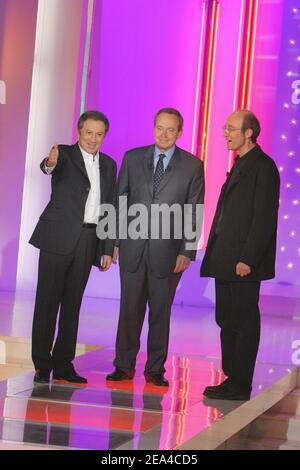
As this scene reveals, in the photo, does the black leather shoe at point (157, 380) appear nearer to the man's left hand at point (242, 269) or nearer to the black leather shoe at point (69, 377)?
the black leather shoe at point (69, 377)

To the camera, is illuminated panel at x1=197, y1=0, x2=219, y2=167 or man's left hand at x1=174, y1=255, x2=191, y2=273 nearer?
man's left hand at x1=174, y1=255, x2=191, y2=273

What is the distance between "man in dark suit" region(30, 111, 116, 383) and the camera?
175 inches

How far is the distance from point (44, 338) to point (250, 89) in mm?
5337

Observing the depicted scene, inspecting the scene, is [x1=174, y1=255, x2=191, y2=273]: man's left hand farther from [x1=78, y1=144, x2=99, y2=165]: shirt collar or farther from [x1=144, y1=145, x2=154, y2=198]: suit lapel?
[x1=78, y1=144, x2=99, y2=165]: shirt collar

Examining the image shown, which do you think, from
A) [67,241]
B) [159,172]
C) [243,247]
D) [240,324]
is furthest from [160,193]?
[240,324]

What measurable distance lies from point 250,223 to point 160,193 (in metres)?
0.64

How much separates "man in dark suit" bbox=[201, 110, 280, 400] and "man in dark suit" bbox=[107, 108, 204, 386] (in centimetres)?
41

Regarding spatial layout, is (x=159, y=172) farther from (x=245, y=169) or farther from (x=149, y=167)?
(x=245, y=169)

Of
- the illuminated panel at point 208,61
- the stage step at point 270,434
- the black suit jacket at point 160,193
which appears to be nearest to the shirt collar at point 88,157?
the black suit jacket at point 160,193


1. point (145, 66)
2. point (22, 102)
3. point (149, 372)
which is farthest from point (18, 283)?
point (149, 372)

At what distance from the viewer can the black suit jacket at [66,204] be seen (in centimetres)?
444

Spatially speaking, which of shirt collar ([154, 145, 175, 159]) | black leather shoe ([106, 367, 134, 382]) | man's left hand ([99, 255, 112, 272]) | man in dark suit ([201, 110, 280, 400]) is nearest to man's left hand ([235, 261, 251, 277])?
man in dark suit ([201, 110, 280, 400])

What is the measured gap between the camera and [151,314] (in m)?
4.69

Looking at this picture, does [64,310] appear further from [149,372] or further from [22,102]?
[22,102]
